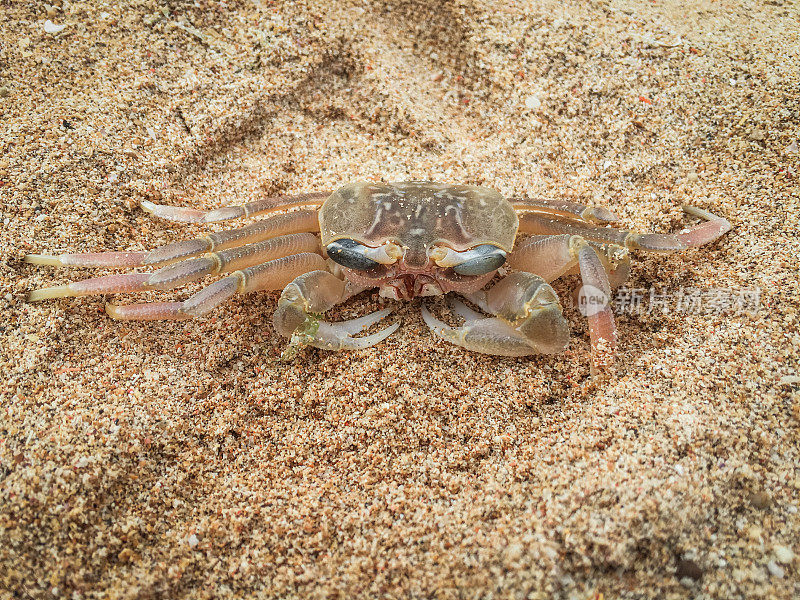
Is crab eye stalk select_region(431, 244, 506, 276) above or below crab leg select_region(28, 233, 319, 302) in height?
above

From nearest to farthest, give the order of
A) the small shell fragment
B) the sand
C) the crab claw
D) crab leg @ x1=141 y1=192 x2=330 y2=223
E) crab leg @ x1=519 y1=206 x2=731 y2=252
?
the sand, the crab claw, crab leg @ x1=519 y1=206 x2=731 y2=252, crab leg @ x1=141 y1=192 x2=330 y2=223, the small shell fragment

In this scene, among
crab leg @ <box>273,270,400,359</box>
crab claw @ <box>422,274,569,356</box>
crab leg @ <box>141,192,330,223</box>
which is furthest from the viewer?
crab leg @ <box>141,192,330,223</box>

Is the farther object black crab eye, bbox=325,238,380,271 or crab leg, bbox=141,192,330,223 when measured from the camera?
crab leg, bbox=141,192,330,223

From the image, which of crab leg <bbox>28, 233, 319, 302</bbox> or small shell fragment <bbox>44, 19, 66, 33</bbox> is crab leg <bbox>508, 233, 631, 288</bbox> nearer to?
crab leg <bbox>28, 233, 319, 302</bbox>

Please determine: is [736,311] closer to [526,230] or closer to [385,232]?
[526,230]

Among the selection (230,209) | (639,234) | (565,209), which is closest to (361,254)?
(230,209)

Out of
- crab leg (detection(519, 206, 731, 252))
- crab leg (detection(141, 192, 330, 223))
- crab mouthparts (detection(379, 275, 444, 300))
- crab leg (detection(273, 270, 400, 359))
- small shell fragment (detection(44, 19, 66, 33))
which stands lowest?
crab leg (detection(273, 270, 400, 359))

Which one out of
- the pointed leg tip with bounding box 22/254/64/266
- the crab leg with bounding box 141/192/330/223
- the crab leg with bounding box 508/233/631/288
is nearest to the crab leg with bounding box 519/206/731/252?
the crab leg with bounding box 508/233/631/288
